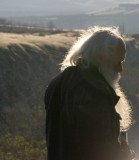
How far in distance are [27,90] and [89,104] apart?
16.7 metres

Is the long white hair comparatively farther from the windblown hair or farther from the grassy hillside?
the grassy hillside

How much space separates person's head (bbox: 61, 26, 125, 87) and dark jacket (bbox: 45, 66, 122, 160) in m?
0.08

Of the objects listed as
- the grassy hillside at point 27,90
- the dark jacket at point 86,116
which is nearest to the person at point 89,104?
the dark jacket at point 86,116

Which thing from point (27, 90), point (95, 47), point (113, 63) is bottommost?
point (27, 90)

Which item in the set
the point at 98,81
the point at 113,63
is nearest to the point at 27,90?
the point at 113,63

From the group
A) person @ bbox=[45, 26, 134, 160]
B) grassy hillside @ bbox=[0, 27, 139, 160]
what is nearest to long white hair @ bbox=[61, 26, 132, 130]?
person @ bbox=[45, 26, 134, 160]

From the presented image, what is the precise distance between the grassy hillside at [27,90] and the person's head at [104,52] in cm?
1132

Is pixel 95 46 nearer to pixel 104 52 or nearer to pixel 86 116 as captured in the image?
pixel 104 52

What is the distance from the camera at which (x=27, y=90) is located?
18969mm

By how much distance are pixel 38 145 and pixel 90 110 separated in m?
12.5

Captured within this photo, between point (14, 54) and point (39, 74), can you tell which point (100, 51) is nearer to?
point (39, 74)

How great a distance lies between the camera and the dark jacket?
2494mm

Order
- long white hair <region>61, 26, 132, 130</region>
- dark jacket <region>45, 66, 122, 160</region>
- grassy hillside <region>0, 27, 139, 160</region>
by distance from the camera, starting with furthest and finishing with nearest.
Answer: grassy hillside <region>0, 27, 139, 160</region>, long white hair <region>61, 26, 132, 130</region>, dark jacket <region>45, 66, 122, 160</region>

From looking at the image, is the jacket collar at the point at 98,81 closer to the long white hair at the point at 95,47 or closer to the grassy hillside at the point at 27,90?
the long white hair at the point at 95,47
